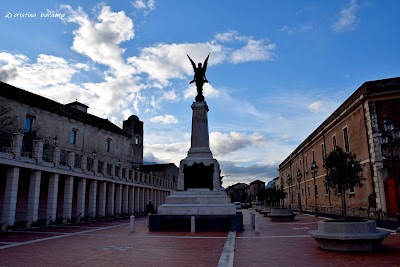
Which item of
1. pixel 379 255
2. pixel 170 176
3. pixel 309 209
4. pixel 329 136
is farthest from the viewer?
pixel 170 176

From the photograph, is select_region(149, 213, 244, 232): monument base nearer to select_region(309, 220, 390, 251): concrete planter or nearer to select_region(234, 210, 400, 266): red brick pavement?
select_region(234, 210, 400, 266): red brick pavement

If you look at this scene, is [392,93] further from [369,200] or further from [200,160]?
[200,160]

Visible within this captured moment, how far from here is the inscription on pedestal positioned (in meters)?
17.5

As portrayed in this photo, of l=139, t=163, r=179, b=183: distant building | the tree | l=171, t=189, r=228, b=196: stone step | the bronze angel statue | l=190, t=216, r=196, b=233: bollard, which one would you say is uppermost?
the bronze angel statue

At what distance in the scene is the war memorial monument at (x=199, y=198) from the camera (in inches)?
613

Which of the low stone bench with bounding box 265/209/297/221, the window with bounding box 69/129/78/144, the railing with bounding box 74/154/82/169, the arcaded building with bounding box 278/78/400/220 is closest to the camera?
the arcaded building with bounding box 278/78/400/220

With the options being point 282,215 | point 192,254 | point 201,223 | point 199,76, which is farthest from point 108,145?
point 192,254

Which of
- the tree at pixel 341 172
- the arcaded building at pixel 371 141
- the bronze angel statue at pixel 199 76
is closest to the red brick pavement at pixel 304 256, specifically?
the tree at pixel 341 172

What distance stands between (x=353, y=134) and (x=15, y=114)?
91.7ft

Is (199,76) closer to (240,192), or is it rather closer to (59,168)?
(59,168)

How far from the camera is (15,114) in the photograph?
87.8 ft

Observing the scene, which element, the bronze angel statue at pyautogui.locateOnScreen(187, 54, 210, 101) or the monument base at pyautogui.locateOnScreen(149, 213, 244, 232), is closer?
the monument base at pyautogui.locateOnScreen(149, 213, 244, 232)

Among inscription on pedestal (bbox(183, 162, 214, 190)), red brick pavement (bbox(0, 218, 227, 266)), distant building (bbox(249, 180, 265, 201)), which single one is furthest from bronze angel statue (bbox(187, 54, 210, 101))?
distant building (bbox(249, 180, 265, 201))

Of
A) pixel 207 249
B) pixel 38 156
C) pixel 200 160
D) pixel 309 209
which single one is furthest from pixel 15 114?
pixel 309 209
